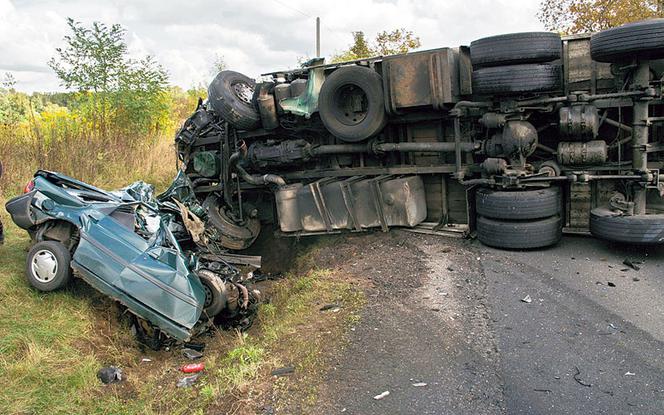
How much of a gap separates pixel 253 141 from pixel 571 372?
612cm

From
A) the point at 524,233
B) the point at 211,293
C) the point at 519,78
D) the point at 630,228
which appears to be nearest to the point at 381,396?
the point at 211,293

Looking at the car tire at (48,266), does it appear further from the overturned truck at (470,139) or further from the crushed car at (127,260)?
the overturned truck at (470,139)

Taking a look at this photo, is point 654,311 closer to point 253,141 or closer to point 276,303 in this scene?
point 276,303

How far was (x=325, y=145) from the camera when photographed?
7.84 meters

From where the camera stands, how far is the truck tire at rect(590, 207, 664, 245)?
5.59 meters

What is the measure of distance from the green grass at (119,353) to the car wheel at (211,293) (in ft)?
0.88

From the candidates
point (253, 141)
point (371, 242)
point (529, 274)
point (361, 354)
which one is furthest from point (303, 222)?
point (361, 354)

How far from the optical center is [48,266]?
517cm

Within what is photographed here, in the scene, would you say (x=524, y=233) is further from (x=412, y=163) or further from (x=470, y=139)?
(x=412, y=163)

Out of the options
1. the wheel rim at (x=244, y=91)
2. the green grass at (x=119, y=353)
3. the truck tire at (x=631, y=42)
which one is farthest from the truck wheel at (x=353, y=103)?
the truck tire at (x=631, y=42)

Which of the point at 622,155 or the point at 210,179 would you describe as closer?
the point at 622,155

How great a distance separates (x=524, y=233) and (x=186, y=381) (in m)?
3.92

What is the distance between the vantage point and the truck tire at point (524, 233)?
6.16 metres

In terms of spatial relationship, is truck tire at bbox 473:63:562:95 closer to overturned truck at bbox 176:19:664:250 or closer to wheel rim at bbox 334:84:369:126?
overturned truck at bbox 176:19:664:250
